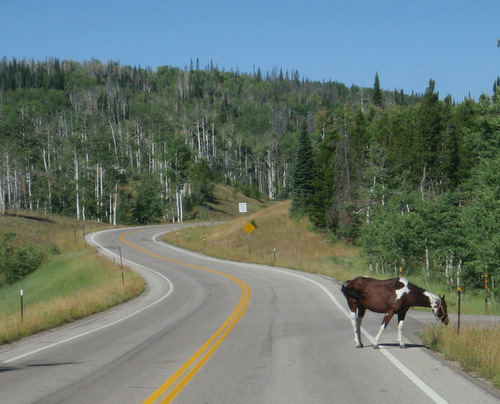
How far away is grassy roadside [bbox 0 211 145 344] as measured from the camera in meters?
18.6

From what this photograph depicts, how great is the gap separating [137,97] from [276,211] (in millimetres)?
137518

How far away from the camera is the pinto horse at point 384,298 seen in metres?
11.9

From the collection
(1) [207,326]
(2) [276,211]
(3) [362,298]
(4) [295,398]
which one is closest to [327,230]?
(2) [276,211]

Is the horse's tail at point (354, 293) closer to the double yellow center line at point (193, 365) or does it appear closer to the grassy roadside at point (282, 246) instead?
the double yellow center line at point (193, 365)

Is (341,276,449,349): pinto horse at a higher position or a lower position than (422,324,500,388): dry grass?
higher

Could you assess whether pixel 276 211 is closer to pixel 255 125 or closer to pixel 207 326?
pixel 207 326

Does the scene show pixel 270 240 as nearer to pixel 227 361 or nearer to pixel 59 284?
pixel 59 284

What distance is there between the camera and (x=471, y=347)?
1064 centimetres

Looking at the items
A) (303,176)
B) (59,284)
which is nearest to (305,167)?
(303,176)

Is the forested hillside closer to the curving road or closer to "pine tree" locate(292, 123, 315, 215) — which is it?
"pine tree" locate(292, 123, 315, 215)

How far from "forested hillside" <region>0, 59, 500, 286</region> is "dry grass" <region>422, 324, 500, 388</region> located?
54.0 ft

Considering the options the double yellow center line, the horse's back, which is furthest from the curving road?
the horse's back

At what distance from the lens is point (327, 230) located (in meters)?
64.4

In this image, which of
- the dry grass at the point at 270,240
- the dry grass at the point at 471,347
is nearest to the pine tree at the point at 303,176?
the dry grass at the point at 270,240
